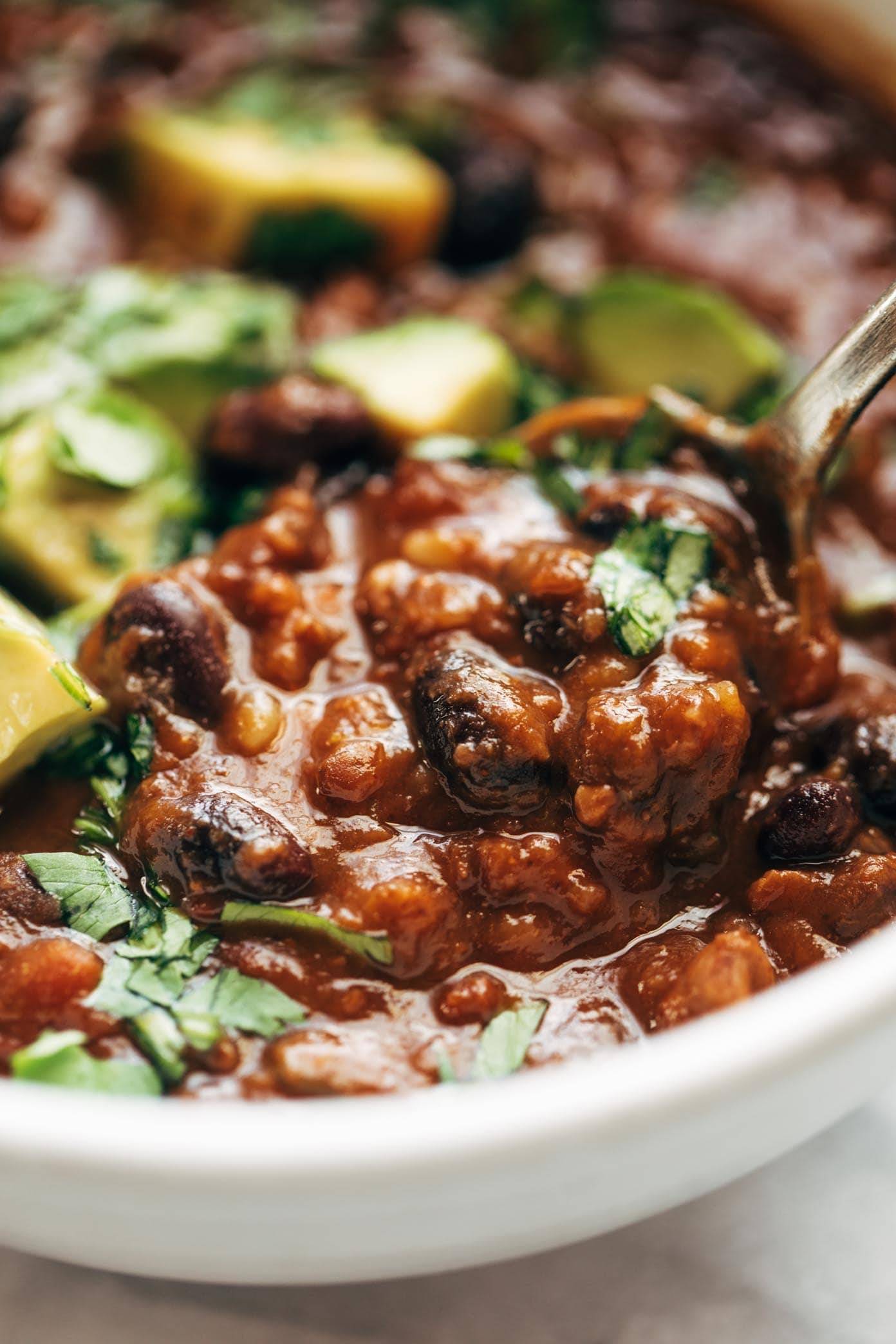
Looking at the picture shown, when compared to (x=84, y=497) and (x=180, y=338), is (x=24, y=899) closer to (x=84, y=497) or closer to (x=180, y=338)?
(x=84, y=497)

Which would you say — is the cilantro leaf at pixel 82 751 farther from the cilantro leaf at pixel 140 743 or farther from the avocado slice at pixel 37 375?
the avocado slice at pixel 37 375

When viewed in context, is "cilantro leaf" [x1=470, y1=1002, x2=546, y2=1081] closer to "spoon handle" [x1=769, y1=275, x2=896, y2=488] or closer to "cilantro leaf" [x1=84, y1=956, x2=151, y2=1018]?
"cilantro leaf" [x1=84, y1=956, x2=151, y2=1018]

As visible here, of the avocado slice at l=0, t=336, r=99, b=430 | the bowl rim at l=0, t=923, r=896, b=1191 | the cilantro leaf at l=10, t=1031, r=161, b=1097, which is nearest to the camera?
the bowl rim at l=0, t=923, r=896, b=1191

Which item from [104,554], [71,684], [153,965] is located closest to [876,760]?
[153,965]

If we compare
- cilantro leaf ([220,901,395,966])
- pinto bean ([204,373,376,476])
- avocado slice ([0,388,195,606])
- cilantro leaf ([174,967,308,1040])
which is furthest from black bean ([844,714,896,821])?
avocado slice ([0,388,195,606])

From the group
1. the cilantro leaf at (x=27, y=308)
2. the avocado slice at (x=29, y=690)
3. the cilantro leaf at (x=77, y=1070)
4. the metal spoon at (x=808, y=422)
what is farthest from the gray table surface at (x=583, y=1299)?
the cilantro leaf at (x=27, y=308)

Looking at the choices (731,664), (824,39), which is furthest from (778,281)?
(731,664)

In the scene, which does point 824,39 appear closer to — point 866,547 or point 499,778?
point 866,547
